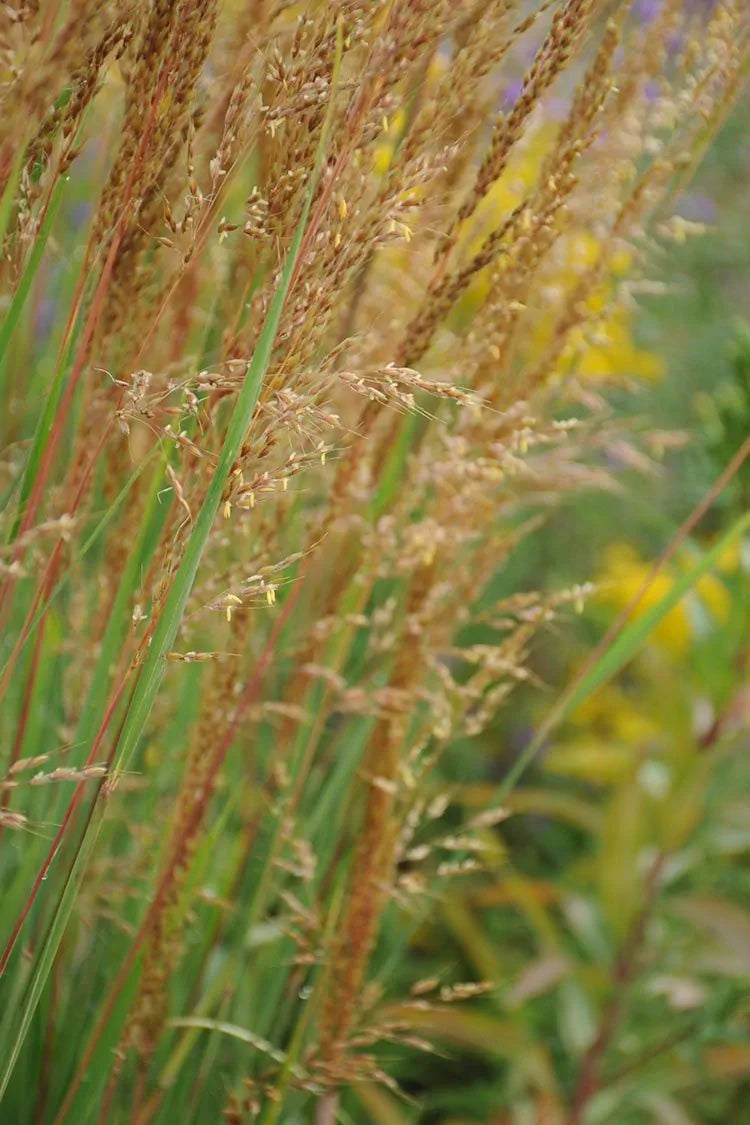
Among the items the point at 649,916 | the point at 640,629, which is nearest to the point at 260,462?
the point at 640,629

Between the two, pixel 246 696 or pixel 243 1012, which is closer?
pixel 246 696

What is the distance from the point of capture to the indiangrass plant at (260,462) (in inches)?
21.1

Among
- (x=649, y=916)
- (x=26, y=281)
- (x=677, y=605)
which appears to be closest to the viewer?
(x=26, y=281)

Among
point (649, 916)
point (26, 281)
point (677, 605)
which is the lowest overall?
point (649, 916)

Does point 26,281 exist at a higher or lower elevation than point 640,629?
higher

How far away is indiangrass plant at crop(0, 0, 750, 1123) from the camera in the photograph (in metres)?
0.54

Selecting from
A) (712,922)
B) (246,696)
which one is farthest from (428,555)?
(712,922)

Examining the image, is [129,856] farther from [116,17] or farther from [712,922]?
[712,922]

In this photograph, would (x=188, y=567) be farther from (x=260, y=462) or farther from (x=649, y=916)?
(x=649, y=916)

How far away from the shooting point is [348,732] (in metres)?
1.04

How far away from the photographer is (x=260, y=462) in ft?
1.82

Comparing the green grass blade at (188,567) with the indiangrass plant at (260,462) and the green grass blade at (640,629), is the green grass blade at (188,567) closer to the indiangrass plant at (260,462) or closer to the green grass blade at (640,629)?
the indiangrass plant at (260,462)

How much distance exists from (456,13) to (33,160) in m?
0.24

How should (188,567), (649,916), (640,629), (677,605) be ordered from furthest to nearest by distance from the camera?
(677,605)
(649,916)
(640,629)
(188,567)
